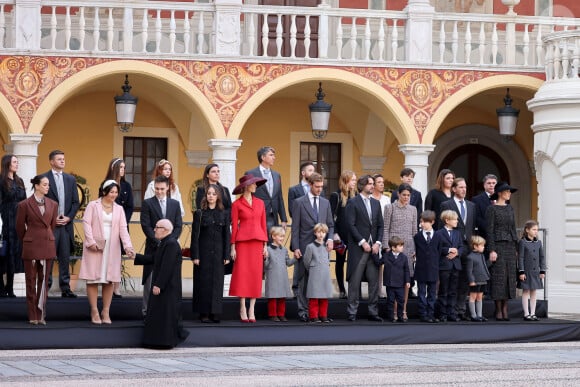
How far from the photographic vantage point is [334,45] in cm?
2427

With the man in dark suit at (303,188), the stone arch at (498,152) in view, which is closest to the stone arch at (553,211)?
the stone arch at (498,152)

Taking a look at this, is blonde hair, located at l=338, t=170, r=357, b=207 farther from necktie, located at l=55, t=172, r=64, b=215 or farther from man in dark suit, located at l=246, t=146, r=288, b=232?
necktie, located at l=55, t=172, r=64, b=215

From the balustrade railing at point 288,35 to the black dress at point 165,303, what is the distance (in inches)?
290

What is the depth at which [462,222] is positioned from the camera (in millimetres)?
17797

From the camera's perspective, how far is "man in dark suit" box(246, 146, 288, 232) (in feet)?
56.5

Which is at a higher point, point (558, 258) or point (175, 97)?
point (175, 97)

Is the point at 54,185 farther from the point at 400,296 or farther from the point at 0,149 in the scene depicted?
the point at 0,149

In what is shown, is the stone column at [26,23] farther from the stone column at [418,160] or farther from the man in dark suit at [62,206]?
the stone column at [418,160]

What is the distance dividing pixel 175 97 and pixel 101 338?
9228mm

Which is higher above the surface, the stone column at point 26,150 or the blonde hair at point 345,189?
the stone column at point 26,150

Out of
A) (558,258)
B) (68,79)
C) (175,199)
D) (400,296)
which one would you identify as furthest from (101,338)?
(558,258)

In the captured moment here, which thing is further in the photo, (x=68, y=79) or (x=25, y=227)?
(x=68, y=79)

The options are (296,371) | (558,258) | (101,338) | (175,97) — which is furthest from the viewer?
(175,97)

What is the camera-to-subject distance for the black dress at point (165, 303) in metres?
15.2
